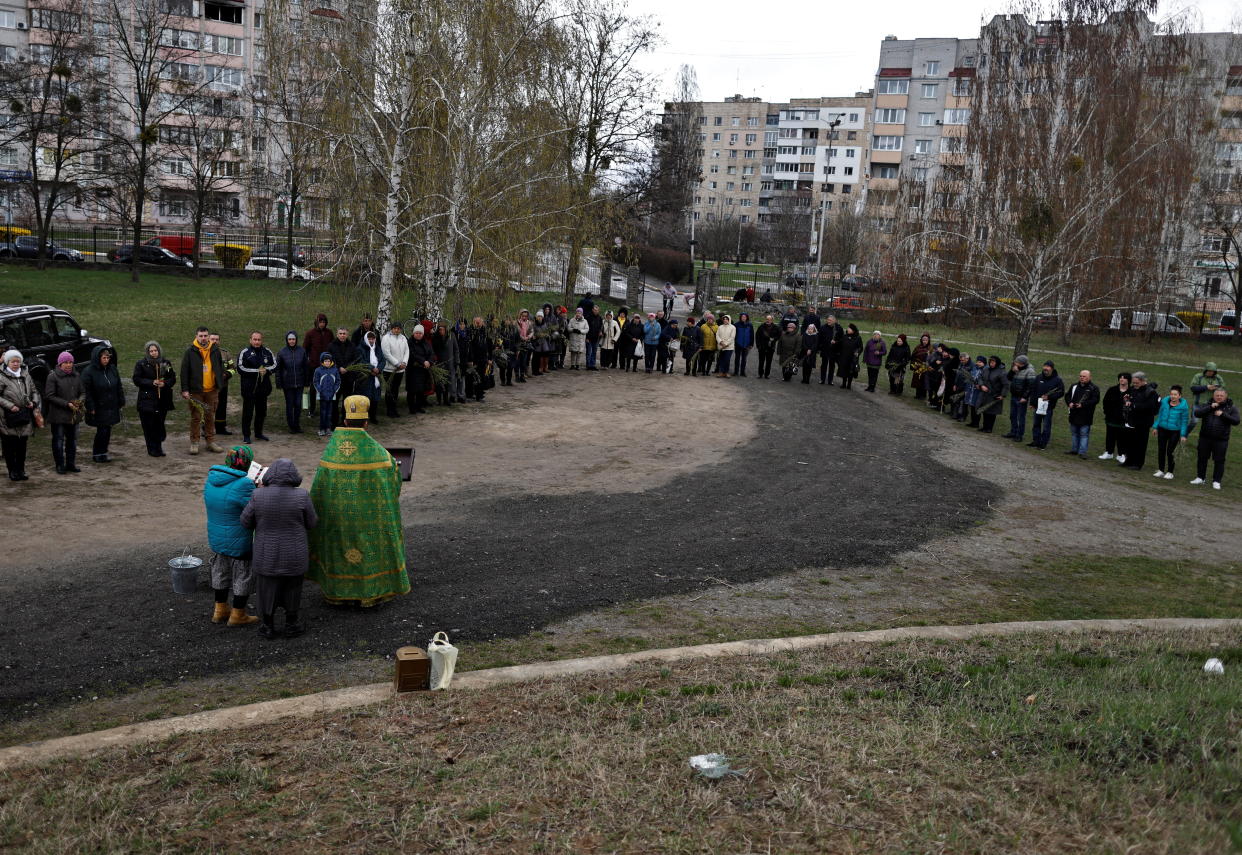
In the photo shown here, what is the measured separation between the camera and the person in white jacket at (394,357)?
17.7 metres

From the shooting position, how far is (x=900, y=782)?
17.5 ft

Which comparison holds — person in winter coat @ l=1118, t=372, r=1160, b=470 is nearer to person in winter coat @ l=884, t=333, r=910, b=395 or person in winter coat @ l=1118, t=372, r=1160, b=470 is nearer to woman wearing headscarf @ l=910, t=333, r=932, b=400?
woman wearing headscarf @ l=910, t=333, r=932, b=400

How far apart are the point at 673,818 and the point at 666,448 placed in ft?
38.7

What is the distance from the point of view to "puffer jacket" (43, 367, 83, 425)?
1235 cm

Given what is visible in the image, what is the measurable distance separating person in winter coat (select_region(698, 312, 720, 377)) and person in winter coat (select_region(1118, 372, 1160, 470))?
10.5 metres

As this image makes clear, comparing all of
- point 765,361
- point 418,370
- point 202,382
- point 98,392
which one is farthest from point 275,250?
point 98,392

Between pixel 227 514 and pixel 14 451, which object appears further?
pixel 14 451

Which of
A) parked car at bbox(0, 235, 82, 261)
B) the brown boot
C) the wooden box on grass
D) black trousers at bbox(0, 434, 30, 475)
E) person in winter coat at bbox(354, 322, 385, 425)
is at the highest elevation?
parked car at bbox(0, 235, 82, 261)

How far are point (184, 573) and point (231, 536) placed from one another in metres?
0.86

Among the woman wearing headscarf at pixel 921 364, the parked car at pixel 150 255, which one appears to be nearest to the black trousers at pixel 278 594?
the woman wearing headscarf at pixel 921 364

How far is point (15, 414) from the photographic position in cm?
1183

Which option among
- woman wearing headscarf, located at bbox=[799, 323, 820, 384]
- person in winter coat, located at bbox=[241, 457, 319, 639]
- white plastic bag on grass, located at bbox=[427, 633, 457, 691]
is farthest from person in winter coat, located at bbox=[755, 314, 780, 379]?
white plastic bag on grass, located at bbox=[427, 633, 457, 691]

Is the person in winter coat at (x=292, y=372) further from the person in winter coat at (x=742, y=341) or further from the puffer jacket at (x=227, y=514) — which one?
the person in winter coat at (x=742, y=341)

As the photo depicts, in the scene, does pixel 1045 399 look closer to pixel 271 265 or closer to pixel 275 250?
pixel 271 265
